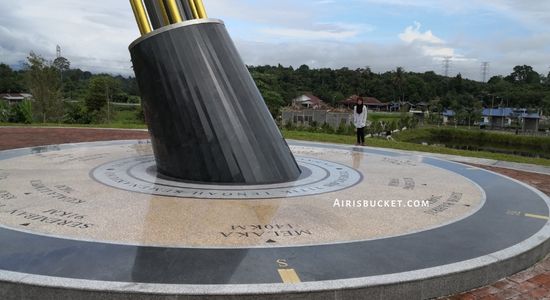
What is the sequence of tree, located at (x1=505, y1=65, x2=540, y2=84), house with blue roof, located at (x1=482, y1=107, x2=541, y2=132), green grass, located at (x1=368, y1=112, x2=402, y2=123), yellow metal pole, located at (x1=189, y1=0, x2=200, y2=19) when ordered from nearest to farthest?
yellow metal pole, located at (x1=189, y1=0, x2=200, y2=19)
house with blue roof, located at (x1=482, y1=107, x2=541, y2=132)
green grass, located at (x1=368, y1=112, x2=402, y2=123)
tree, located at (x1=505, y1=65, x2=540, y2=84)

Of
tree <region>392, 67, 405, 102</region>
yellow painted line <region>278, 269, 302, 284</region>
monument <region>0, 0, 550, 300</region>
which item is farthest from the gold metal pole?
tree <region>392, 67, 405, 102</region>

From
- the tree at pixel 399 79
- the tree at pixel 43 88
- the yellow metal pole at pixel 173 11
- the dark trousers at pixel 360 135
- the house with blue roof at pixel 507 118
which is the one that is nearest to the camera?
the yellow metal pole at pixel 173 11

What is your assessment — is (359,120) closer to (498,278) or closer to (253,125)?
(253,125)

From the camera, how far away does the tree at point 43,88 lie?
33344mm

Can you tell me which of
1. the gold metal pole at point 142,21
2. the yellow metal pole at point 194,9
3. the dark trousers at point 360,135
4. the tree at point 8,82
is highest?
the tree at point 8,82

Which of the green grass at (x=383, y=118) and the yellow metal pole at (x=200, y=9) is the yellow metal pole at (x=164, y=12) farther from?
the green grass at (x=383, y=118)

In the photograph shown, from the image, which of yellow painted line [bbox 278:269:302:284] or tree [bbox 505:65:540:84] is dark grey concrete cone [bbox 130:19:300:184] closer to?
yellow painted line [bbox 278:269:302:284]

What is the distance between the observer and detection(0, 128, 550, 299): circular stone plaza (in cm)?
355

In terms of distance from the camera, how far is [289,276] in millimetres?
3697

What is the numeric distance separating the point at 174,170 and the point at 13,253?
3503mm

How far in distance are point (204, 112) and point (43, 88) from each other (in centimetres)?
3076

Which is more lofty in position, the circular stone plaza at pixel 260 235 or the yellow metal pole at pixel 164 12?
the yellow metal pole at pixel 164 12

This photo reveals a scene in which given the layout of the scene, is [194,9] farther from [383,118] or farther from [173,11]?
[383,118]

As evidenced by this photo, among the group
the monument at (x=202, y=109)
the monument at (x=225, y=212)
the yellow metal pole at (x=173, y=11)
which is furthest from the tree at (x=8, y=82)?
the monument at (x=202, y=109)
